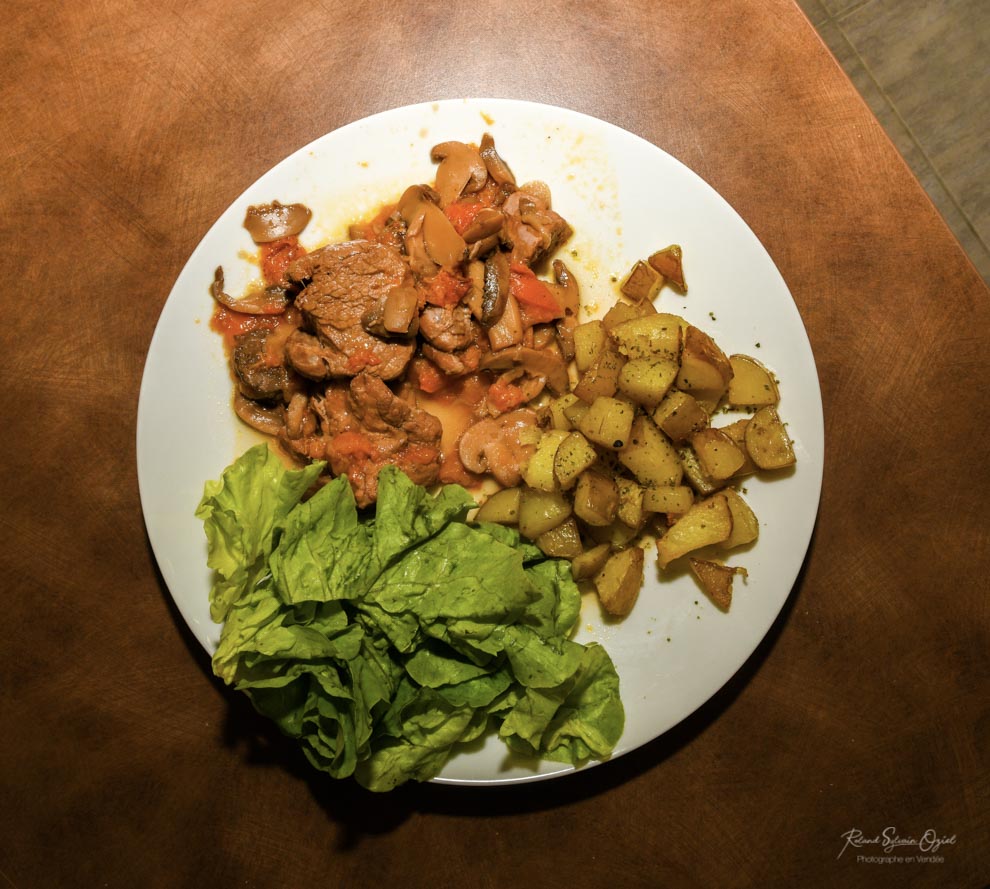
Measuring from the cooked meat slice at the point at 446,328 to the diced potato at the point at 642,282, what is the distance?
645 mm

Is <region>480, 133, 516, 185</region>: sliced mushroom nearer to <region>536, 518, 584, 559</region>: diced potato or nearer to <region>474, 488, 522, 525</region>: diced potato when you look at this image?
<region>474, 488, 522, 525</region>: diced potato

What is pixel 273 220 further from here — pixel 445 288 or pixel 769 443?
pixel 769 443

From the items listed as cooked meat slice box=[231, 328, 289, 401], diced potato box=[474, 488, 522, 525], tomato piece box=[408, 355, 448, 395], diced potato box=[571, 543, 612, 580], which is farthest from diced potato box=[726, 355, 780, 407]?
cooked meat slice box=[231, 328, 289, 401]

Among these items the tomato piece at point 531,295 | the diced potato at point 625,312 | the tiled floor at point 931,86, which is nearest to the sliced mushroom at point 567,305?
the tomato piece at point 531,295

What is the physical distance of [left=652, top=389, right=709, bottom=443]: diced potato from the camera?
2.66m

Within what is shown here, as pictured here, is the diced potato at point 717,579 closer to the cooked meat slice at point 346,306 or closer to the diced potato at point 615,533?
the diced potato at point 615,533

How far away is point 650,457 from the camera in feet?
8.82

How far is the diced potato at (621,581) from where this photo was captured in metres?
2.70

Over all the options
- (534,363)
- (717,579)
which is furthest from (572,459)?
(717,579)

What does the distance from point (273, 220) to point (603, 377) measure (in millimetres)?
1429

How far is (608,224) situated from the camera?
9.62 feet

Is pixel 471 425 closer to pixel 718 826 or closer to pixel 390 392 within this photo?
pixel 390 392

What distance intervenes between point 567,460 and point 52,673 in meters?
2.31

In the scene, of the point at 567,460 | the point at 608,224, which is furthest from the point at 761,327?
the point at 567,460
